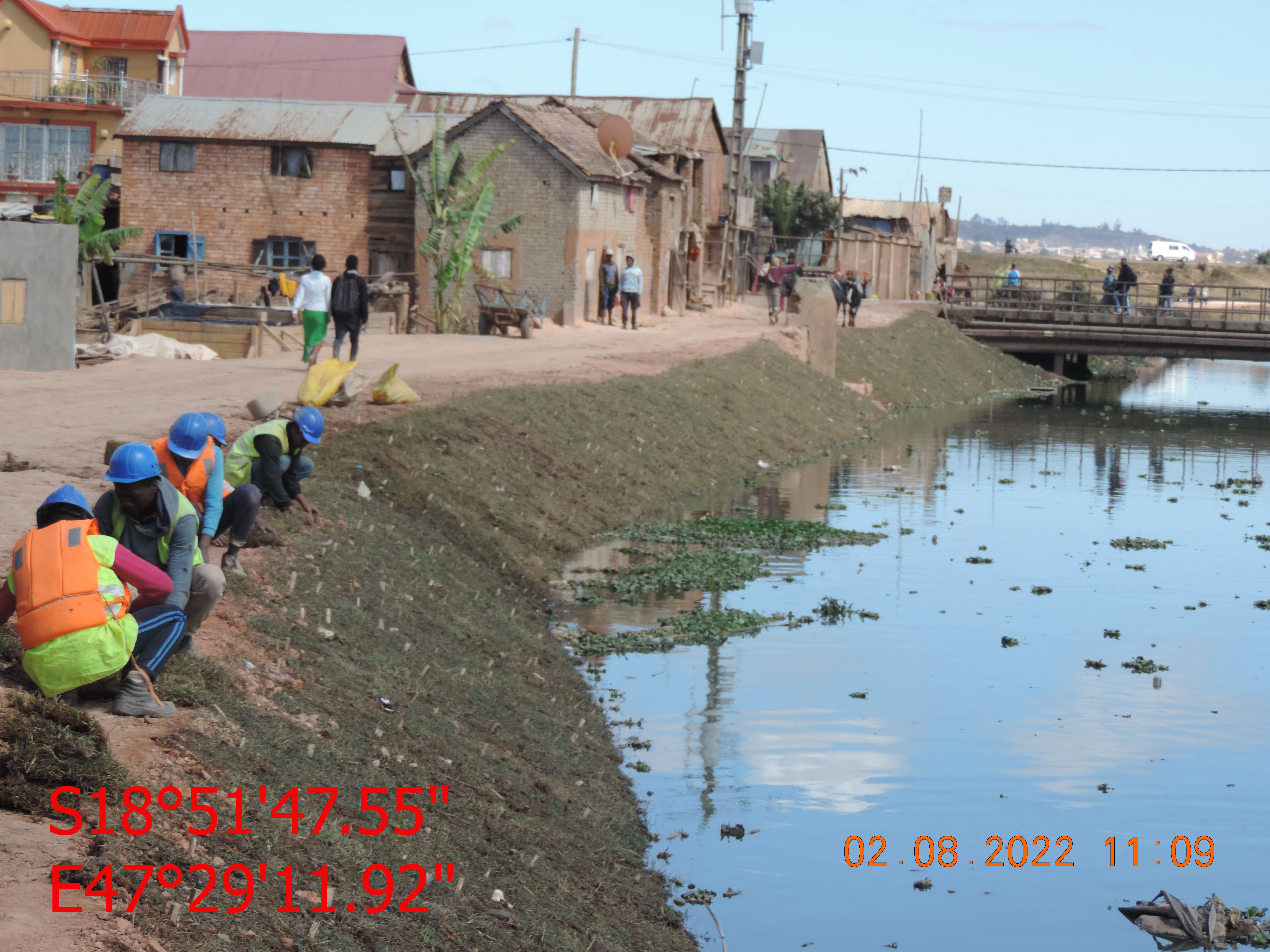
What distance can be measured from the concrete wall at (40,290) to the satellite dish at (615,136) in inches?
860

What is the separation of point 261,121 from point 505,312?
11.9m

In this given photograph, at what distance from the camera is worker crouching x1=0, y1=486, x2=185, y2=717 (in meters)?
Result: 6.89

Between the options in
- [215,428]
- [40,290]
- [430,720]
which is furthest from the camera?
[40,290]

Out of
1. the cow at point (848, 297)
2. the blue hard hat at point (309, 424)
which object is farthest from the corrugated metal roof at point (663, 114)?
the blue hard hat at point (309, 424)

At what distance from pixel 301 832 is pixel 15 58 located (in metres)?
54.6

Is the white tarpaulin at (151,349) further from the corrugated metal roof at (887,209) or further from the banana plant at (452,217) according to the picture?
the corrugated metal roof at (887,209)

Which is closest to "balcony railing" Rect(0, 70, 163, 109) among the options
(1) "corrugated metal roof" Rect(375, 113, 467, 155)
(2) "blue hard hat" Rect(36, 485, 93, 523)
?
(1) "corrugated metal roof" Rect(375, 113, 467, 155)

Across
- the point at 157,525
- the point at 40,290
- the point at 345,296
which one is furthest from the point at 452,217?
the point at 157,525

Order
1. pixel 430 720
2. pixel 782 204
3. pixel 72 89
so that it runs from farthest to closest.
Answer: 1. pixel 782 204
2. pixel 72 89
3. pixel 430 720

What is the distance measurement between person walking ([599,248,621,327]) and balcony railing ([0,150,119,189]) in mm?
22727

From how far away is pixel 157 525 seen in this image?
7.91m

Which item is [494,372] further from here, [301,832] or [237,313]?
[301,832]

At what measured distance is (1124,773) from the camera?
1091 centimetres

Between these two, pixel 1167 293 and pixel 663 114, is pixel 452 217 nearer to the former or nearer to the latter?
pixel 663 114
